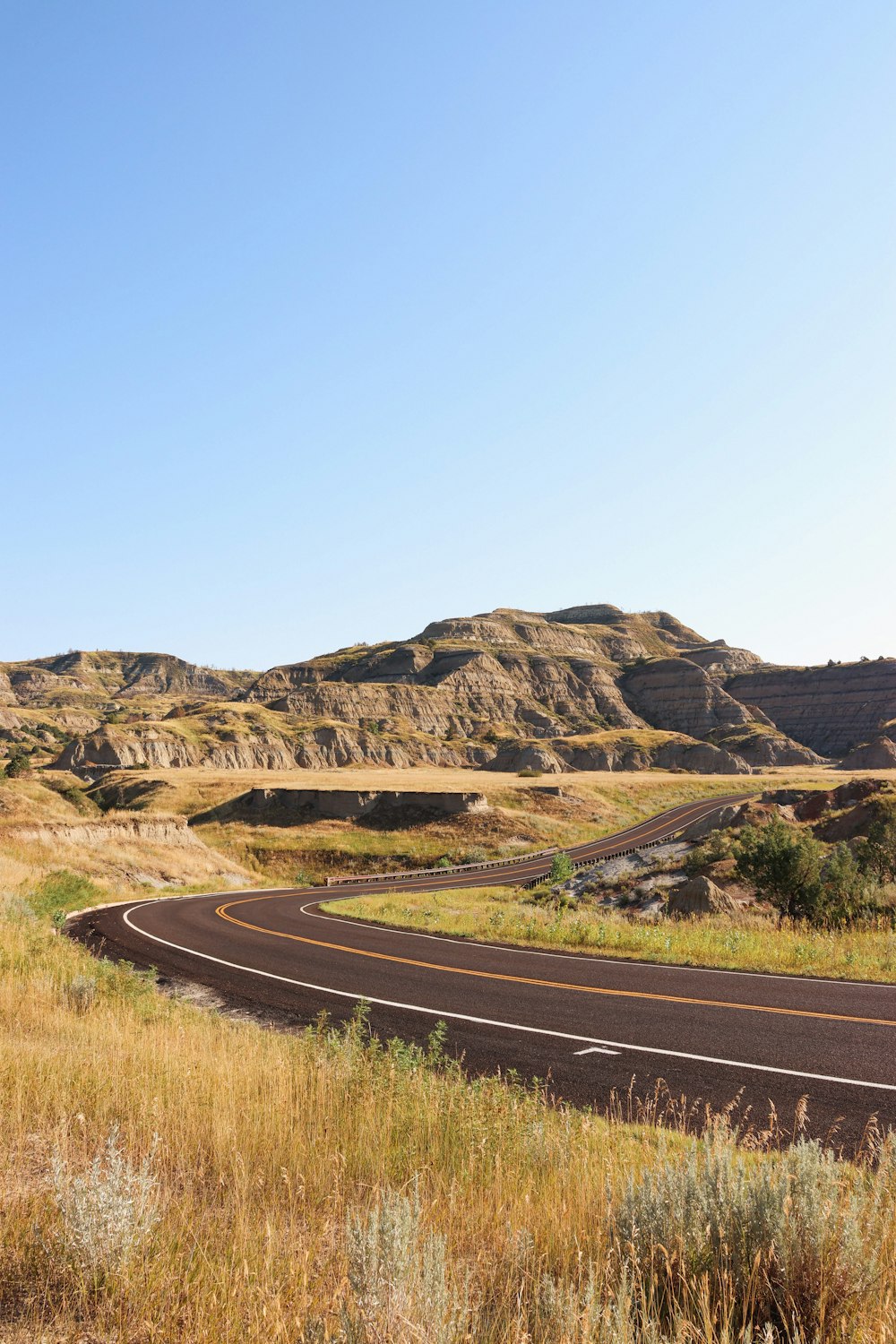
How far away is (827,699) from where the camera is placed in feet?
558

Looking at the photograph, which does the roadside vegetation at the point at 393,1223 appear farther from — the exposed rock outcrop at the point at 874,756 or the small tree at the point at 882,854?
the exposed rock outcrop at the point at 874,756

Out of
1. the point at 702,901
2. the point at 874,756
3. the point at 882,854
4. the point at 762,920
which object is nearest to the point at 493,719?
the point at 874,756

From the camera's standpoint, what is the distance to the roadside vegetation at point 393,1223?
298cm

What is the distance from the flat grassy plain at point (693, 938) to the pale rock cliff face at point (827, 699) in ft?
500

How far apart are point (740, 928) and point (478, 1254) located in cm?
1798

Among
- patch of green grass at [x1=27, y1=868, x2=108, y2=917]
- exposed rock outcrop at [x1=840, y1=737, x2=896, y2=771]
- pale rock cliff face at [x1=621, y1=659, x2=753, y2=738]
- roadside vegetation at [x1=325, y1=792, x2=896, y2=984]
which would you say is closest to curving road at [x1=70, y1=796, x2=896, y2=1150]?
roadside vegetation at [x1=325, y1=792, x2=896, y2=984]

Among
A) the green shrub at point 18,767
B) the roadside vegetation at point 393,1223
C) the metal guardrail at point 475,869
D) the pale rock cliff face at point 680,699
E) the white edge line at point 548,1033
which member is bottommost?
the metal guardrail at point 475,869

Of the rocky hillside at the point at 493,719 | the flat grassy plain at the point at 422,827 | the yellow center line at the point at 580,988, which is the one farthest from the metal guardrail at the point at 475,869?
the rocky hillside at the point at 493,719

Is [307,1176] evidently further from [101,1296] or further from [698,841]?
[698,841]

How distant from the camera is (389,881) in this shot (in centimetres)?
4769

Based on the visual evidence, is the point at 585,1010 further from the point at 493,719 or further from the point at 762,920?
the point at 493,719

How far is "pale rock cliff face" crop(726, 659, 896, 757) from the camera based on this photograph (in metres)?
160

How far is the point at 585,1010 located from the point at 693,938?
23.1 feet

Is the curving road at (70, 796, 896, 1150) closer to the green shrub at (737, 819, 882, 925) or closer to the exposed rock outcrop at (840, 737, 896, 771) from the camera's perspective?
the green shrub at (737, 819, 882, 925)
